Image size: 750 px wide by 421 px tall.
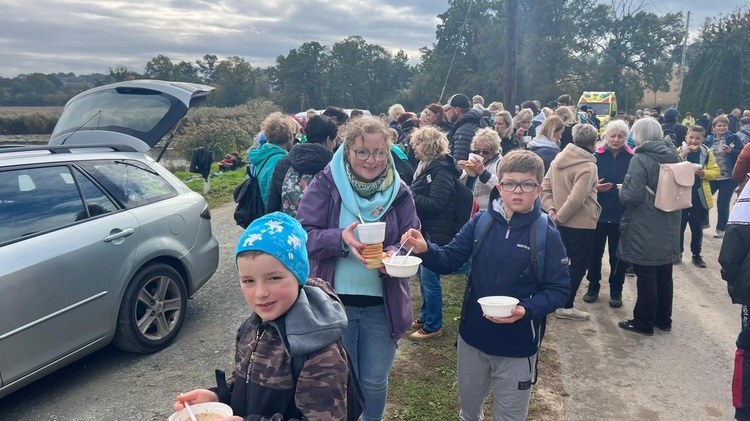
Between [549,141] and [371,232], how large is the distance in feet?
12.6

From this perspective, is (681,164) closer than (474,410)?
No

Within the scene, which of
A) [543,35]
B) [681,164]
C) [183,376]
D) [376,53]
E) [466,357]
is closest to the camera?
[466,357]

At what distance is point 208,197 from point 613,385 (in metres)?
9.18

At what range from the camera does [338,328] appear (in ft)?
4.92

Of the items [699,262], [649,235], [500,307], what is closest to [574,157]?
[649,235]

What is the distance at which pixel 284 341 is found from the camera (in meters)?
1.46

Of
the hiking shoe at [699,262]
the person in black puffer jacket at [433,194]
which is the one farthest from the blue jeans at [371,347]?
the hiking shoe at [699,262]

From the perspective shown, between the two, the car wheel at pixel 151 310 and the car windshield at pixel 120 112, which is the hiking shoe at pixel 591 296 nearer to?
the car wheel at pixel 151 310

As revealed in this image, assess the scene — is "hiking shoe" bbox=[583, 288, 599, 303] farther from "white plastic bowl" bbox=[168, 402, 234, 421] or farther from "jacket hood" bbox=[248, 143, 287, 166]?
"white plastic bowl" bbox=[168, 402, 234, 421]

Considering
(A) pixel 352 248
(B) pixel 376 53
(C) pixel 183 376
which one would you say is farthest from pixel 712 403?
(B) pixel 376 53

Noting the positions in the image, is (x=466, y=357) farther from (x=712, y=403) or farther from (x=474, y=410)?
(x=712, y=403)

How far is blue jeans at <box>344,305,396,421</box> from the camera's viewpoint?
8.28ft

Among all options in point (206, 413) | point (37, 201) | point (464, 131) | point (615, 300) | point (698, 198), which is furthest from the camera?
point (698, 198)

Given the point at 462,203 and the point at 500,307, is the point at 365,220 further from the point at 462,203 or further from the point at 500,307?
the point at 462,203
